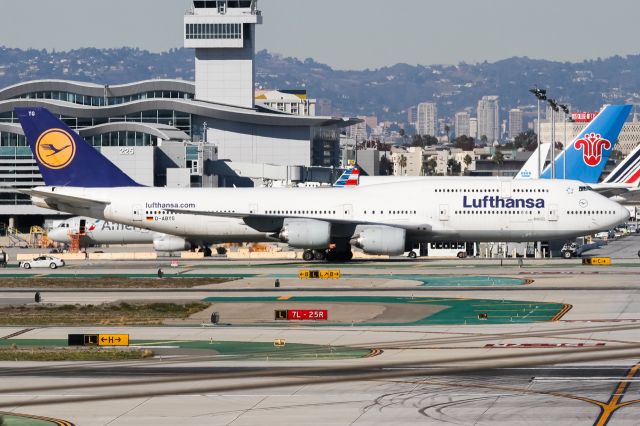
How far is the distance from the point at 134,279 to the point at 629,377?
41923 millimetres

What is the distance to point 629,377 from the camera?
3309 cm

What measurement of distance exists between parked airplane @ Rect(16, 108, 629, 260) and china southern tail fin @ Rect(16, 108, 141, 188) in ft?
0.24

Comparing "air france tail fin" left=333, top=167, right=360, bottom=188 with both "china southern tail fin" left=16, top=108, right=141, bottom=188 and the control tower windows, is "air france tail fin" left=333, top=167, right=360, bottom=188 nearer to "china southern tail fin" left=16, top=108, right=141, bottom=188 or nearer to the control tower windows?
"china southern tail fin" left=16, top=108, right=141, bottom=188

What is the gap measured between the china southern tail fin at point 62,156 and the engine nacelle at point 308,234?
14.0 m

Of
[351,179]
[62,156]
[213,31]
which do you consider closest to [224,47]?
[213,31]

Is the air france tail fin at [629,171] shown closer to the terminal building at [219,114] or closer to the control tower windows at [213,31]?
the terminal building at [219,114]

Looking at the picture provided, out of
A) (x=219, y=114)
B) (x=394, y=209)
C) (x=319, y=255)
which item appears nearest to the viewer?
(x=394, y=209)

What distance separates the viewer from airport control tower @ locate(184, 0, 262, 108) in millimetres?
193250

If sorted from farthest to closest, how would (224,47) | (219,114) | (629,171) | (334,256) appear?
1. (224,47)
2. (219,114)
3. (629,171)
4. (334,256)

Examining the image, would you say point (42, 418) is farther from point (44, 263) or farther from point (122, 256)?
point (122, 256)

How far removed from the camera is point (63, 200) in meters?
82.6

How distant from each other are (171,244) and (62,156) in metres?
10.3

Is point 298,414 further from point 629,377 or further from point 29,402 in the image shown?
point 629,377

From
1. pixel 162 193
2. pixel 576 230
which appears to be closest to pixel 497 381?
pixel 576 230
